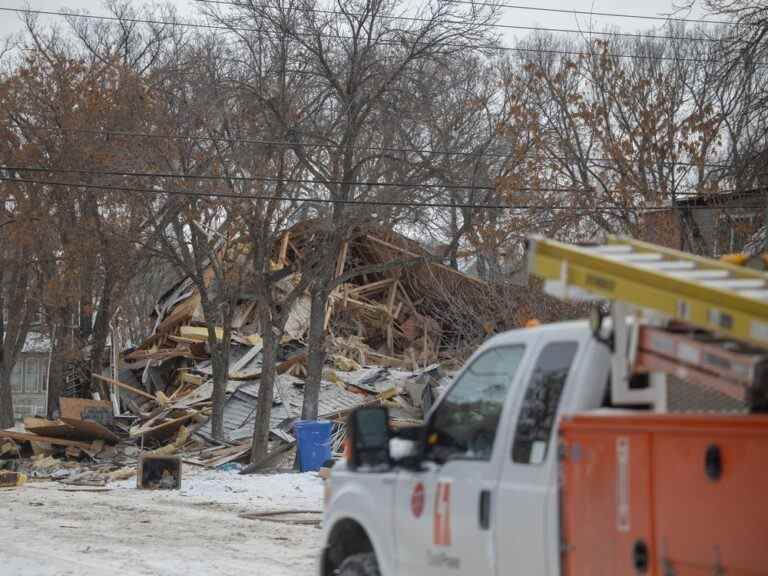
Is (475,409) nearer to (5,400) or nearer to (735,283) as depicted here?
(735,283)

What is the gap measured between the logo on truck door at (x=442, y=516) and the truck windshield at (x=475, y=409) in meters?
0.17

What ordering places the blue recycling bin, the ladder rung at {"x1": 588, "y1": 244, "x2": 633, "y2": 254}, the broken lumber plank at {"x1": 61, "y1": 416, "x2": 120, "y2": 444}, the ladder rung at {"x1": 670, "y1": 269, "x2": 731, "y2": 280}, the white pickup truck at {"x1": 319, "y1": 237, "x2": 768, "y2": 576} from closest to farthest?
the white pickup truck at {"x1": 319, "y1": 237, "x2": 768, "y2": 576}, the ladder rung at {"x1": 670, "y1": 269, "x2": 731, "y2": 280}, the ladder rung at {"x1": 588, "y1": 244, "x2": 633, "y2": 254}, the blue recycling bin, the broken lumber plank at {"x1": 61, "y1": 416, "x2": 120, "y2": 444}

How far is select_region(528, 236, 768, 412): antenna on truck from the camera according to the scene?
4117 mm

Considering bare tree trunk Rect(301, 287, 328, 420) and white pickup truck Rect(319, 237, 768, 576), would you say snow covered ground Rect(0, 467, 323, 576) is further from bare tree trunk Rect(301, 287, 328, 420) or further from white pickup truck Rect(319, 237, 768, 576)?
white pickup truck Rect(319, 237, 768, 576)

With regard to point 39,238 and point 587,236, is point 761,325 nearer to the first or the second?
point 587,236

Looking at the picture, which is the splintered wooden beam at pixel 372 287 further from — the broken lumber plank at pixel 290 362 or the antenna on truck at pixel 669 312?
the antenna on truck at pixel 669 312

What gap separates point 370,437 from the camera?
21.2ft

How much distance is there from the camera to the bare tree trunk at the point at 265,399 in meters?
25.5

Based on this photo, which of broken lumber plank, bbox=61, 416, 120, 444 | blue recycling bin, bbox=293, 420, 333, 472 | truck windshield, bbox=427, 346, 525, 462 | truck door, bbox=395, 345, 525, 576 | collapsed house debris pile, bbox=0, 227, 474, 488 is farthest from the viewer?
collapsed house debris pile, bbox=0, 227, 474, 488

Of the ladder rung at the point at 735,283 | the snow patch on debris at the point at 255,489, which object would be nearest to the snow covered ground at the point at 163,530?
the snow patch on debris at the point at 255,489

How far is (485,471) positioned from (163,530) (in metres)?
10.3

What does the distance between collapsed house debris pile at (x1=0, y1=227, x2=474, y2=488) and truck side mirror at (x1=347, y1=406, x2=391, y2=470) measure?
51.2ft

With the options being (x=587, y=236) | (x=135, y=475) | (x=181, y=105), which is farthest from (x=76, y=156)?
(x=587, y=236)

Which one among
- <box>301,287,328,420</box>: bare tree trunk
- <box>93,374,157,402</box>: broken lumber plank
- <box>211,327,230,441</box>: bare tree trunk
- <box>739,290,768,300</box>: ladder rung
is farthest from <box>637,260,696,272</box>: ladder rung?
<box>93,374,157,402</box>: broken lumber plank
